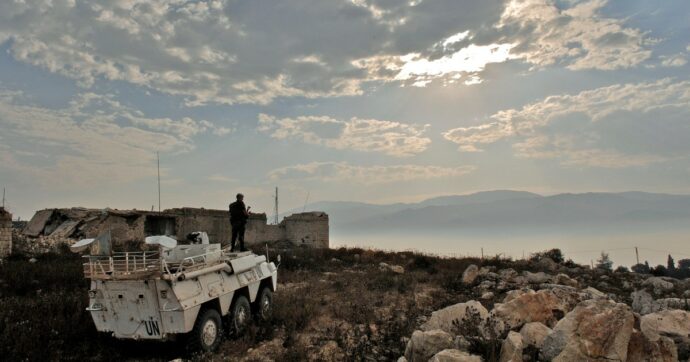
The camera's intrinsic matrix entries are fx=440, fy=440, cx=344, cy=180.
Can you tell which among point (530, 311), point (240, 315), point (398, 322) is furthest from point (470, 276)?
point (240, 315)

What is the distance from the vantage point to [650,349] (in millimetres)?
4895

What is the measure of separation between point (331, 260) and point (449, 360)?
15429mm

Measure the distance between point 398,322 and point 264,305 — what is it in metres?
2.91

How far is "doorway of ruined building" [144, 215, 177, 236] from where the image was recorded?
22756 mm

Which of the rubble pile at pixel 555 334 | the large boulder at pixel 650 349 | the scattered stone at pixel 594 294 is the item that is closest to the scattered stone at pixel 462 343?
the rubble pile at pixel 555 334

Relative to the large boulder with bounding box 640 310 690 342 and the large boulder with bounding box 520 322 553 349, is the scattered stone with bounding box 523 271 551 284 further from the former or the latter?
the large boulder with bounding box 520 322 553 349

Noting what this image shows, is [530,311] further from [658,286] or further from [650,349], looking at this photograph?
[658,286]

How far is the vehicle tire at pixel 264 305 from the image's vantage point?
354 inches

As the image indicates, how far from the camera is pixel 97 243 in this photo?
282 inches

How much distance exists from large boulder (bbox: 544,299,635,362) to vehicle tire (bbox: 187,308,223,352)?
4.81 meters

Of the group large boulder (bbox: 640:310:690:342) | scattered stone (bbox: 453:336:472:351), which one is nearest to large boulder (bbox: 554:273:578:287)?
large boulder (bbox: 640:310:690:342)

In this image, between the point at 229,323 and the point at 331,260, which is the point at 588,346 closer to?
the point at 229,323

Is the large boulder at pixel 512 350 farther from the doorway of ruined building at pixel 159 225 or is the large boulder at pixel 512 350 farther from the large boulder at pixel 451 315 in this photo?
the doorway of ruined building at pixel 159 225

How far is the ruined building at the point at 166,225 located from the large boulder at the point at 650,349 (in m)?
12.3
